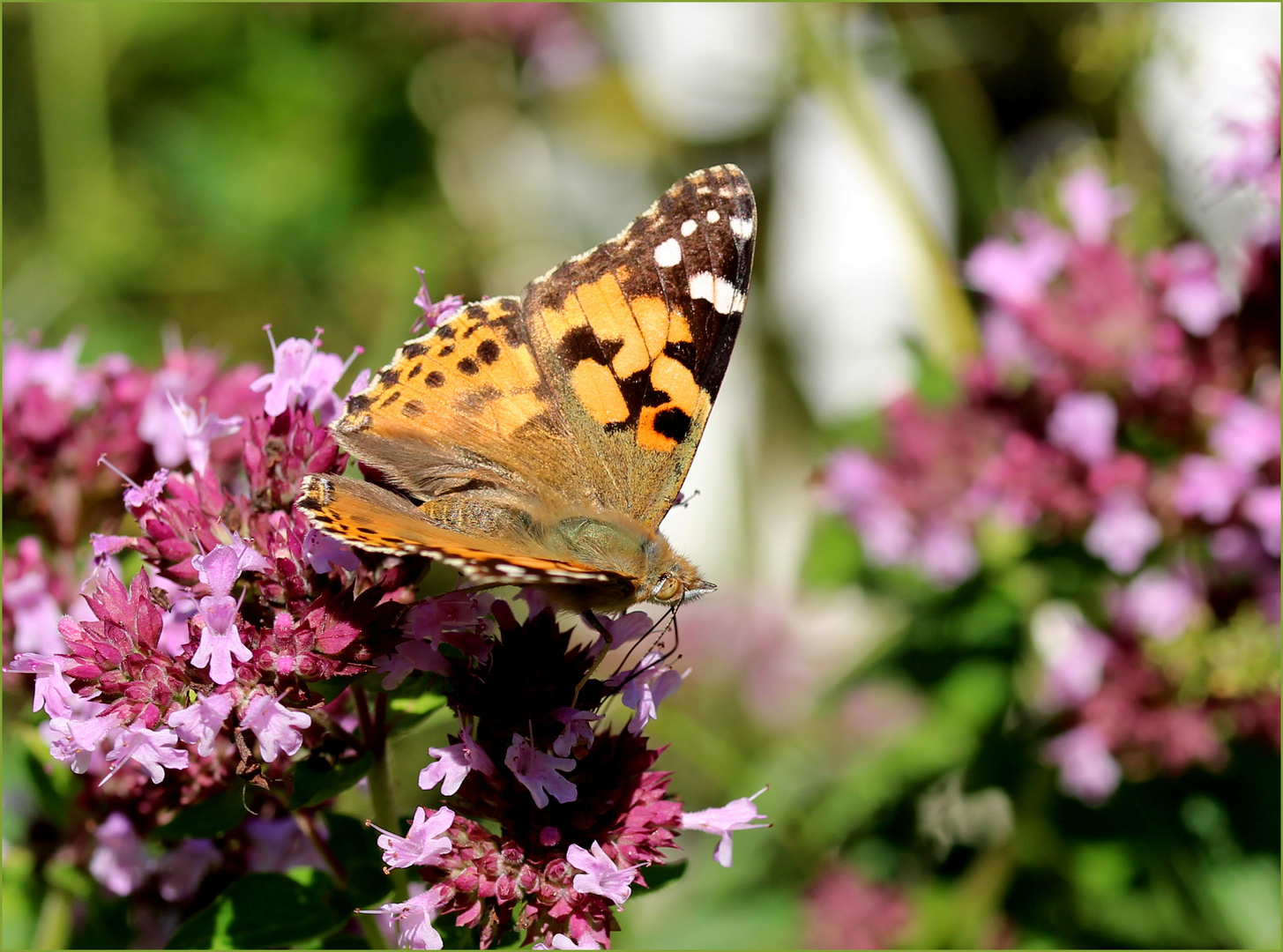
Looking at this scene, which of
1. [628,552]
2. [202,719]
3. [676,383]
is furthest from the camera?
[676,383]

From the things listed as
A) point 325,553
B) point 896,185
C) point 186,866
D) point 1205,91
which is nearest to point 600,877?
point 325,553

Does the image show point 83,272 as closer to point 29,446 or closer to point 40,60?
point 40,60

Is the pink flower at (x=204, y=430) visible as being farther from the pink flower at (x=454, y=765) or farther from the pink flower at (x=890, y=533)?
the pink flower at (x=890, y=533)

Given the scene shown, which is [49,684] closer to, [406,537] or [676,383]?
[406,537]

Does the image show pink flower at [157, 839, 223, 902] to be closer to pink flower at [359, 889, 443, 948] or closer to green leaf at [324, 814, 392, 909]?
green leaf at [324, 814, 392, 909]

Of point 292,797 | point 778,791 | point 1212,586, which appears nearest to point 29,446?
point 292,797

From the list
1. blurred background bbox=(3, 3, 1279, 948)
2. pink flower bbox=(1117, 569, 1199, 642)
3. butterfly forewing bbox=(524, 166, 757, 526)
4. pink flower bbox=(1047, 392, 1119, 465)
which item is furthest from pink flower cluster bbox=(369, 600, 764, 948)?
pink flower bbox=(1117, 569, 1199, 642)

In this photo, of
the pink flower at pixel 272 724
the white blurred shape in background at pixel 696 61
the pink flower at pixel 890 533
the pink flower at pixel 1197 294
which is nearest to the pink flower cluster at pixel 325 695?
the pink flower at pixel 272 724
